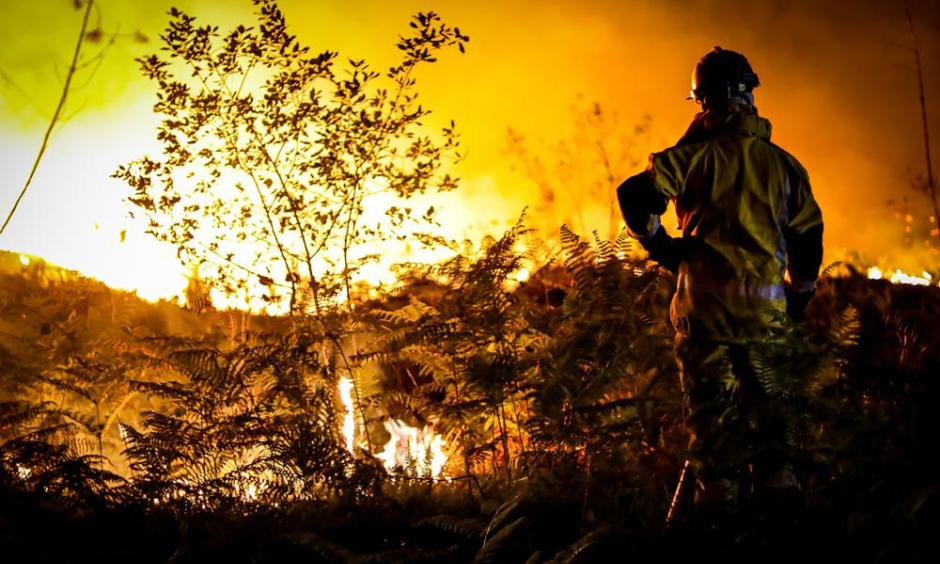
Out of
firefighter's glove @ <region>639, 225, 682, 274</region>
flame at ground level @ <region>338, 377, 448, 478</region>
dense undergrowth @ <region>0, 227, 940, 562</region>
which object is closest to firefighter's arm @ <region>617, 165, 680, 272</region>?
firefighter's glove @ <region>639, 225, 682, 274</region>

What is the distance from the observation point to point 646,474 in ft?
14.3

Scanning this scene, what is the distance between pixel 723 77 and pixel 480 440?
9.40 ft

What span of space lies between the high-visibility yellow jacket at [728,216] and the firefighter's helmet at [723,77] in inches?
3.9

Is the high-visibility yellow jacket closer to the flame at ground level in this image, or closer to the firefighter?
the firefighter

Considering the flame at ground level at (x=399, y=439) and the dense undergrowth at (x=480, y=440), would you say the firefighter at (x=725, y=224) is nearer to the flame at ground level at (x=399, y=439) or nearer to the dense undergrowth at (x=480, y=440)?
the dense undergrowth at (x=480, y=440)

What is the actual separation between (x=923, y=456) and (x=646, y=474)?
60.3 inches

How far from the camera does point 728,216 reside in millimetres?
4215

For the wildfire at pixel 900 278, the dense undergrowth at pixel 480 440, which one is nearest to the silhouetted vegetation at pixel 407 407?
the dense undergrowth at pixel 480 440

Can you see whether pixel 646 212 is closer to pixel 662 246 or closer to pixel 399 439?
pixel 662 246

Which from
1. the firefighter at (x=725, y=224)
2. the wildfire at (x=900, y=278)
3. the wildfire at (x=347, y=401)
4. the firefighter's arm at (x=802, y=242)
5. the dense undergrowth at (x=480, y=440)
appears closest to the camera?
the dense undergrowth at (x=480, y=440)

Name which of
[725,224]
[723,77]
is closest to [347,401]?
[725,224]

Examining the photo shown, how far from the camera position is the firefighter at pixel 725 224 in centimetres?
420

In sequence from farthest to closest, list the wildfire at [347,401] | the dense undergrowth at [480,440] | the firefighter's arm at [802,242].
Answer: the wildfire at [347,401] → the firefighter's arm at [802,242] → the dense undergrowth at [480,440]

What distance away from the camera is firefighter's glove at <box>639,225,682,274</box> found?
4387 millimetres
